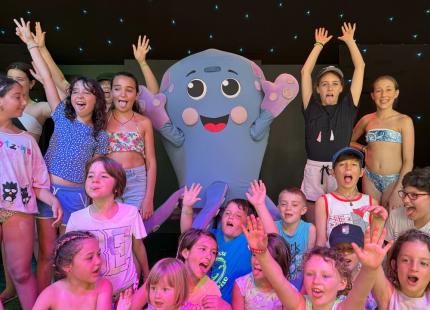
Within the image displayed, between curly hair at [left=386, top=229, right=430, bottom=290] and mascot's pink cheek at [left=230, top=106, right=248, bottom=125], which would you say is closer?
curly hair at [left=386, top=229, right=430, bottom=290]

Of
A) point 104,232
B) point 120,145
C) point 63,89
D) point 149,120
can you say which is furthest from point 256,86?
point 104,232

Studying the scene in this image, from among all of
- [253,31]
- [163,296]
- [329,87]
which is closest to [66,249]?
[163,296]

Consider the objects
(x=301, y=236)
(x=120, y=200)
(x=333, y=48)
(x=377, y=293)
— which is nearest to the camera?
(x=377, y=293)

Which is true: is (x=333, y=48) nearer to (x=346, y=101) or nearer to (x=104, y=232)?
(x=346, y=101)

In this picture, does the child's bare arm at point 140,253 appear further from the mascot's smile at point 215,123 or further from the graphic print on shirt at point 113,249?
the mascot's smile at point 215,123

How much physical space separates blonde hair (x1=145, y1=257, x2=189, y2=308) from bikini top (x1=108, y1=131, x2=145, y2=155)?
3.22 ft

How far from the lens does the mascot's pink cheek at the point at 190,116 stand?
2.91 m

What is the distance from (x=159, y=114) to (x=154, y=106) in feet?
0.20

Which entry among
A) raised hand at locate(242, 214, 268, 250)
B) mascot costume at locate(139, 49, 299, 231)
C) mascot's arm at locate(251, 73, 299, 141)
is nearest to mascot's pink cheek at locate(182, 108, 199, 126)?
mascot costume at locate(139, 49, 299, 231)

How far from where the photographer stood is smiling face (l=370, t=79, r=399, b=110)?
113 inches

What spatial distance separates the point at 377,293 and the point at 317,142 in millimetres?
1236

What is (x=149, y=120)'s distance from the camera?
9.09ft

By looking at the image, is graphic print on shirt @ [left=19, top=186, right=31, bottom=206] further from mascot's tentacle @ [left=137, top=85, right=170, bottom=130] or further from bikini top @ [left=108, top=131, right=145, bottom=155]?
mascot's tentacle @ [left=137, top=85, right=170, bottom=130]

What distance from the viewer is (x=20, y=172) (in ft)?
7.48
